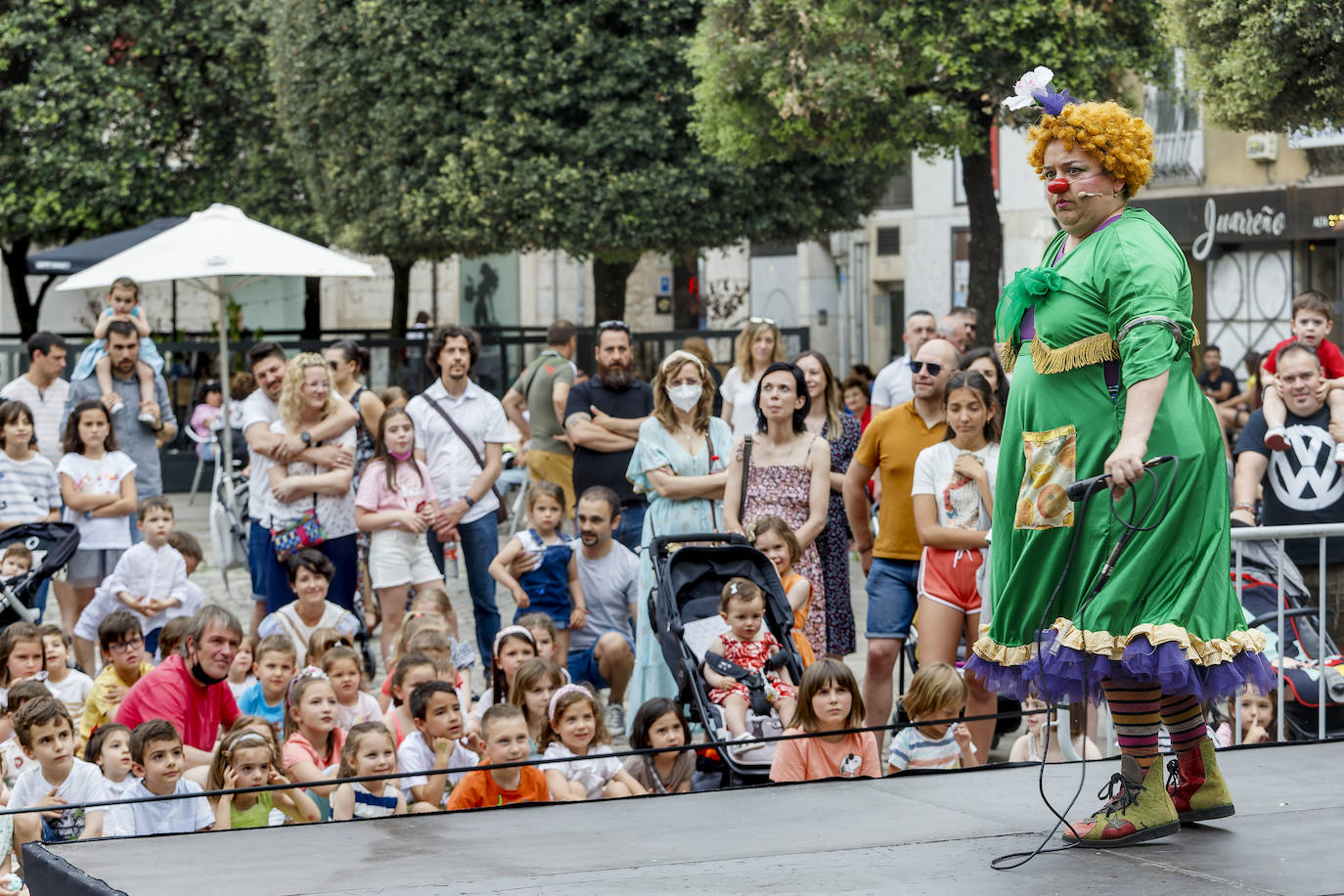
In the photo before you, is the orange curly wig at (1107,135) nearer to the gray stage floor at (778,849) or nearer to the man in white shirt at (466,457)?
the gray stage floor at (778,849)

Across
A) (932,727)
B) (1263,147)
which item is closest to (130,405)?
(932,727)

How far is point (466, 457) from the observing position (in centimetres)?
898

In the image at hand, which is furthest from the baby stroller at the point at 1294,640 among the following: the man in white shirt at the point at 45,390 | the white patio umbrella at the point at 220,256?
the white patio umbrella at the point at 220,256

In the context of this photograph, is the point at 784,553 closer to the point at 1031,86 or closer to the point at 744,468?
the point at 744,468

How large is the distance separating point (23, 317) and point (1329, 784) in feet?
80.9

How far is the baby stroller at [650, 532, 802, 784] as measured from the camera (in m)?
6.45

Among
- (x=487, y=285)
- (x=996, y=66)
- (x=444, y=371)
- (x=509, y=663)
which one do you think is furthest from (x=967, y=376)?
(x=487, y=285)

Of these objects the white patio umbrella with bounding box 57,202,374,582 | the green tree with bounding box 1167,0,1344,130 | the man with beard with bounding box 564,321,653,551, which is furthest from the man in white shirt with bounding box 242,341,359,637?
the green tree with bounding box 1167,0,1344,130

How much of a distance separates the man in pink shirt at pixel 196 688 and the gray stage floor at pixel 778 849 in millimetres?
2050

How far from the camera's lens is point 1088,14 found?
48.5 feet

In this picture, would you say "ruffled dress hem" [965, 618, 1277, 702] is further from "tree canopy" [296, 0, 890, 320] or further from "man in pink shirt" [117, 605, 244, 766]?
"tree canopy" [296, 0, 890, 320]

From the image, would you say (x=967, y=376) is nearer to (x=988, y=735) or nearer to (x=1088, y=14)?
(x=988, y=735)

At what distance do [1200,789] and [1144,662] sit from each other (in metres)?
0.52

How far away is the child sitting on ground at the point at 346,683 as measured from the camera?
6832mm
